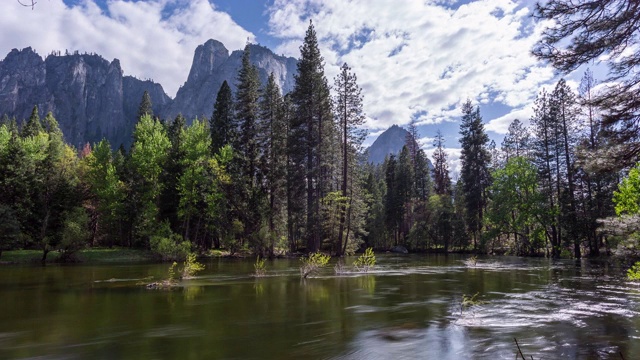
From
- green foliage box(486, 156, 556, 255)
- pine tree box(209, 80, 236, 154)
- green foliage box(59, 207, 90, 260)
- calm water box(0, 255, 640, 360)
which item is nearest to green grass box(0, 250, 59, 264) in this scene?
green foliage box(59, 207, 90, 260)

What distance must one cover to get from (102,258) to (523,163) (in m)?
44.7

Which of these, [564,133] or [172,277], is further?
[564,133]

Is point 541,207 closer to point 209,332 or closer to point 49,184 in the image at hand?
point 209,332

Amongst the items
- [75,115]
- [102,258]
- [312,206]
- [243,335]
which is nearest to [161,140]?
[102,258]

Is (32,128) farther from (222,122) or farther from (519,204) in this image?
(519,204)

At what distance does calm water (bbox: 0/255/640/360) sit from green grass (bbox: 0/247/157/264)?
1539 cm

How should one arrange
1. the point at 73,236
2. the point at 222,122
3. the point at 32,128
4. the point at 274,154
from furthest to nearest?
the point at 32,128 → the point at 222,122 → the point at 274,154 → the point at 73,236

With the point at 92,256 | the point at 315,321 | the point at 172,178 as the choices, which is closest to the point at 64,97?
the point at 172,178

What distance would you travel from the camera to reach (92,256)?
108 feet

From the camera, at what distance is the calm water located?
7391 mm

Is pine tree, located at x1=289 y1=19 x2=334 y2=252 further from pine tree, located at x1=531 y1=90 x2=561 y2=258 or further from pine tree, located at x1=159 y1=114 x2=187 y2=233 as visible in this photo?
pine tree, located at x1=531 y1=90 x2=561 y2=258

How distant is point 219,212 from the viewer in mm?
39562

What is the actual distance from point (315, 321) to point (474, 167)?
160ft

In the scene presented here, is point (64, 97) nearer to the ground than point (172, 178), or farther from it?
farther from it
